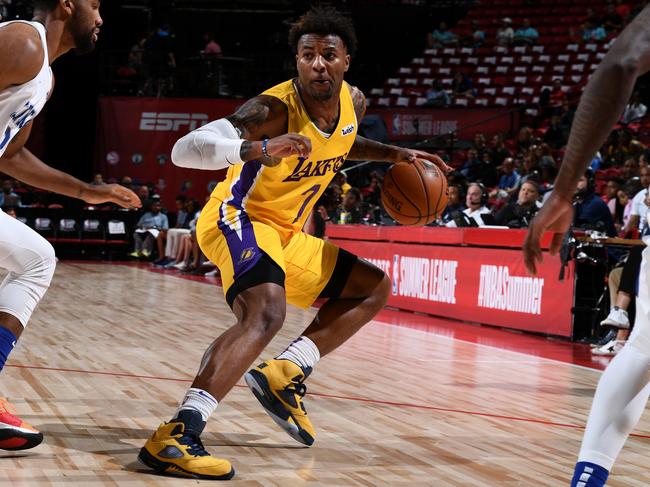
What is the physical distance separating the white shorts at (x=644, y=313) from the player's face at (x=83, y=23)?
6.61ft

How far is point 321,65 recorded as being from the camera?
3.56m

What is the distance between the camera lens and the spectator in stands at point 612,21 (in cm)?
1919

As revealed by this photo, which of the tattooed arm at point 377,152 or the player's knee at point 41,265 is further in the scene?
the tattooed arm at point 377,152

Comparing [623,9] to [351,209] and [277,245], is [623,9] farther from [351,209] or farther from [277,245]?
[277,245]

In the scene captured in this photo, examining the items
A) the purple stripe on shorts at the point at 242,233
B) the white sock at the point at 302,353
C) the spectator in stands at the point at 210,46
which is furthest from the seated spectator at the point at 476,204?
the spectator in stands at the point at 210,46

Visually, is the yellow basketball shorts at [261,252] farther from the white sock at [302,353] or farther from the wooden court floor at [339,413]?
the wooden court floor at [339,413]

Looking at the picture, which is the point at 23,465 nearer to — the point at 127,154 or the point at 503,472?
the point at 503,472

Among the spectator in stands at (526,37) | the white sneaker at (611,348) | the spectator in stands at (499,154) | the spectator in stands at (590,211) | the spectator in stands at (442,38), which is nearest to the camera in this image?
the white sneaker at (611,348)

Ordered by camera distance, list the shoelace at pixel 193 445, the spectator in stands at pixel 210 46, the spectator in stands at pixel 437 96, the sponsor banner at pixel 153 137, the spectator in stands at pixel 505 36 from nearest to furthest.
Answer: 1. the shoelace at pixel 193 445
2. the spectator in stands at pixel 437 96
3. the sponsor banner at pixel 153 137
4. the spectator in stands at pixel 505 36
5. the spectator in stands at pixel 210 46

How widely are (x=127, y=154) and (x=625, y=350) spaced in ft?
61.6

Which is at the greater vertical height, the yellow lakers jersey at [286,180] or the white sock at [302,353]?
the yellow lakers jersey at [286,180]

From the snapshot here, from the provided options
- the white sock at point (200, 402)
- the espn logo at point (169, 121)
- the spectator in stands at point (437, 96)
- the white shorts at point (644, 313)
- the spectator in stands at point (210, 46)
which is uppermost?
the spectator in stands at point (210, 46)

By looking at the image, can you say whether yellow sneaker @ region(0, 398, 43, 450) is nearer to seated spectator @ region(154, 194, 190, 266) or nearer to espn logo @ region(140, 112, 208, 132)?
seated spectator @ region(154, 194, 190, 266)

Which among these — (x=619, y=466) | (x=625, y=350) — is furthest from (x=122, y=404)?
(x=625, y=350)
